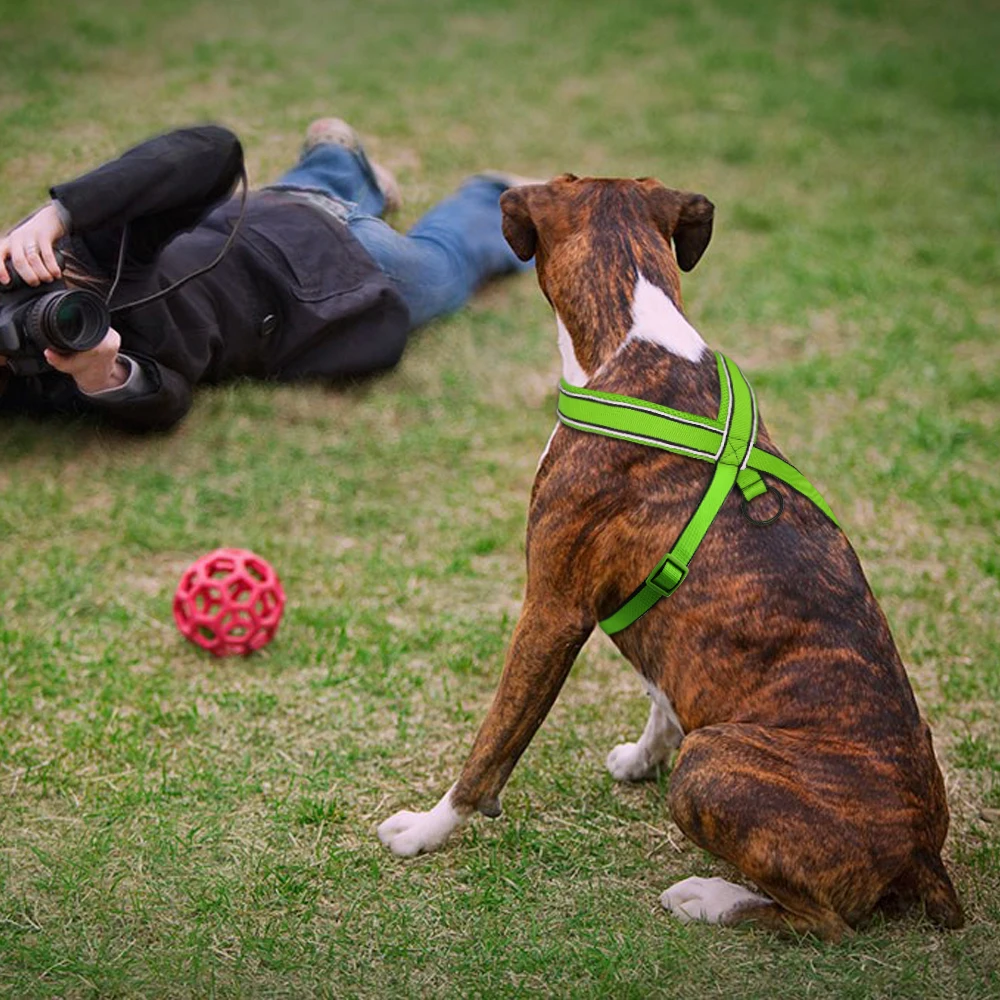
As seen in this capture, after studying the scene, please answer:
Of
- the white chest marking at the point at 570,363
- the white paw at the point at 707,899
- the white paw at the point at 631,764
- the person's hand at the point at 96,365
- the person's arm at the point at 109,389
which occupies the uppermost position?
the white chest marking at the point at 570,363

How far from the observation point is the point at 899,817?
3.06m

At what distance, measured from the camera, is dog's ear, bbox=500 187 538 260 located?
3525 millimetres

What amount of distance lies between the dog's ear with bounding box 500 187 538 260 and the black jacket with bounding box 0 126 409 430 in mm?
1539

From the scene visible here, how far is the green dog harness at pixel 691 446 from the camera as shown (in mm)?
3246

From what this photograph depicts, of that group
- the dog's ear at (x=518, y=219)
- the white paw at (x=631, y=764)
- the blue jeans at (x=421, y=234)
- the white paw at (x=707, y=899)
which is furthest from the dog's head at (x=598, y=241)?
the blue jeans at (x=421, y=234)

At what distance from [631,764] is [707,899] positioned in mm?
682

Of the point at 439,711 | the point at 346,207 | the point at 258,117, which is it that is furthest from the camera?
the point at 258,117

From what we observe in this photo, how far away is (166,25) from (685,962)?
7709 mm

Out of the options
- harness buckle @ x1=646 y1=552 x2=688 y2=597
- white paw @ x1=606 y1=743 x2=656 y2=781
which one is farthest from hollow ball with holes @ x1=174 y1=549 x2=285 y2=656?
harness buckle @ x1=646 y1=552 x2=688 y2=597

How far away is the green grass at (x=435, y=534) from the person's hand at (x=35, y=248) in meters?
1.12

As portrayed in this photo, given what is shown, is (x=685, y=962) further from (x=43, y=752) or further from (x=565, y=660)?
(x=43, y=752)

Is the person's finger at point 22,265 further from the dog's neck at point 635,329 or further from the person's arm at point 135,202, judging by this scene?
the dog's neck at point 635,329

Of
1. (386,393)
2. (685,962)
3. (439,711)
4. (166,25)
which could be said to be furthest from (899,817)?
(166,25)

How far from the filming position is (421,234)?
241 inches
